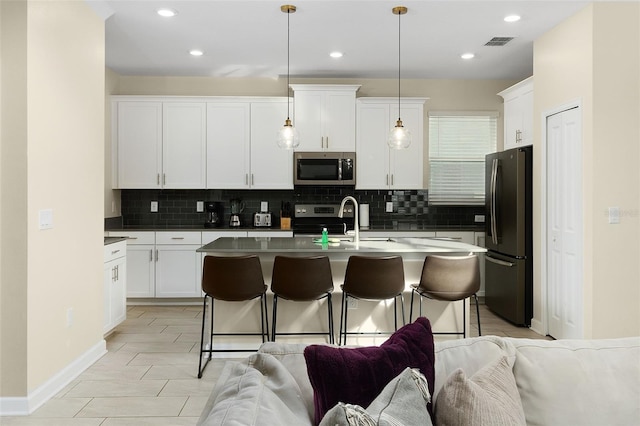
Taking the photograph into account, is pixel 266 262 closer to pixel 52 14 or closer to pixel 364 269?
pixel 364 269

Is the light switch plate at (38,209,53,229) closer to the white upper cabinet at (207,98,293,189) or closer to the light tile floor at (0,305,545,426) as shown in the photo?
the light tile floor at (0,305,545,426)

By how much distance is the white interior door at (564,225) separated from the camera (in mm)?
4059

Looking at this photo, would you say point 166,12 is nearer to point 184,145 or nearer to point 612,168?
point 184,145

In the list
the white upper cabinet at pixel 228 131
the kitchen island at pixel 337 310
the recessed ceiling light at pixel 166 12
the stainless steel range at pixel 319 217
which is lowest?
the kitchen island at pixel 337 310

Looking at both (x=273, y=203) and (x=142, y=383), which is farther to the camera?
(x=273, y=203)

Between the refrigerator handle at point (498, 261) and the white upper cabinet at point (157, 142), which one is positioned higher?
the white upper cabinet at point (157, 142)

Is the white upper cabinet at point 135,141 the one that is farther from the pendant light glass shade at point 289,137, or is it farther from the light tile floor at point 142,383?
the pendant light glass shade at point 289,137

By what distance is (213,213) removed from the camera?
6.38 metres

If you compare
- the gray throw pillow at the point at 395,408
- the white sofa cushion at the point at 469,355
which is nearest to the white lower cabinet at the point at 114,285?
the white sofa cushion at the point at 469,355

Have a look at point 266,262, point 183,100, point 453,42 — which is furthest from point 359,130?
point 266,262

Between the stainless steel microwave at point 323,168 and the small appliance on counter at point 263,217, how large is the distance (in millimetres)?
635

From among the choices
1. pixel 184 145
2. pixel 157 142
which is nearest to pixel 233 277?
pixel 184 145

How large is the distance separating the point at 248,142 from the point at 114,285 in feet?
7.93

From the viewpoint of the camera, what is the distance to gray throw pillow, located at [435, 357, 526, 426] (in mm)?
1251
